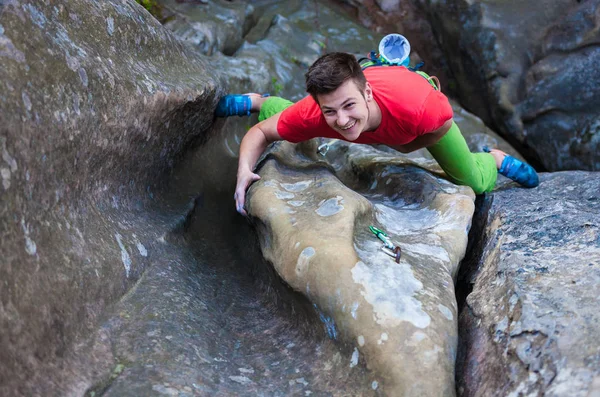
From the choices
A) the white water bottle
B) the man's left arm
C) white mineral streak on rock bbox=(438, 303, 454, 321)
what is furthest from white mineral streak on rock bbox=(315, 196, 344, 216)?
the white water bottle

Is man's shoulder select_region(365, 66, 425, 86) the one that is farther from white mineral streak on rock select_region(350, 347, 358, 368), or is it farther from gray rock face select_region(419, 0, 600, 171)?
gray rock face select_region(419, 0, 600, 171)

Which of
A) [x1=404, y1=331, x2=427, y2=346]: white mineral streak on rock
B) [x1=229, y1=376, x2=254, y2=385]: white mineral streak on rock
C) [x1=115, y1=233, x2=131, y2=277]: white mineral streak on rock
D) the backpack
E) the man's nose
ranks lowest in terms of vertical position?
[x1=229, y1=376, x2=254, y2=385]: white mineral streak on rock

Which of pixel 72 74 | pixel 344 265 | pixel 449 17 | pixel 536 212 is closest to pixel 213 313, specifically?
pixel 344 265

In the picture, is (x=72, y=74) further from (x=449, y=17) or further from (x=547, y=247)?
(x=449, y=17)

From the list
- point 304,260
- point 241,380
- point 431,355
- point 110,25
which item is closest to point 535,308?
point 431,355

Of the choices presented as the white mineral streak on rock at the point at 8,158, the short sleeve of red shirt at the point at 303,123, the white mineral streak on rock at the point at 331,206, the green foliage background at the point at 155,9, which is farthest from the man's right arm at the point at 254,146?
the green foliage background at the point at 155,9

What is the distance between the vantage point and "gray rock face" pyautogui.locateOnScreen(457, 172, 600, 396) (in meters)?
1.99

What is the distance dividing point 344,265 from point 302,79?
4.24 meters

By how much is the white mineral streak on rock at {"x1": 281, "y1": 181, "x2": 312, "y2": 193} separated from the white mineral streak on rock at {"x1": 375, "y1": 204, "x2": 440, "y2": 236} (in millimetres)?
477

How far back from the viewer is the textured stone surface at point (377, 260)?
7.38ft

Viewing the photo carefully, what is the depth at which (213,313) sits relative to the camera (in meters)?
2.86

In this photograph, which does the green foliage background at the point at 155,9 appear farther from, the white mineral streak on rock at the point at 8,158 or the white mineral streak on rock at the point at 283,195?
the white mineral streak on rock at the point at 8,158

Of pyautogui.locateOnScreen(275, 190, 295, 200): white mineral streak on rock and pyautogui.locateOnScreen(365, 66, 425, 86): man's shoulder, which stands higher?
pyautogui.locateOnScreen(365, 66, 425, 86): man's shoulder

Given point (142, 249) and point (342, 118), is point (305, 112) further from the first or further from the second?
point (142, 249)
